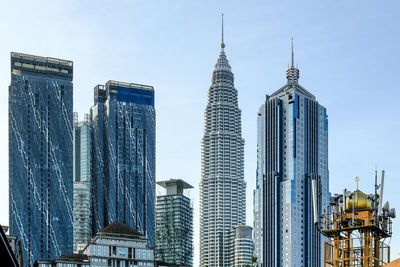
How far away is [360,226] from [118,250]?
442ft

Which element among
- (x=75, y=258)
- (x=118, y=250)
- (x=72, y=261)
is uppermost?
(x=118, y=250)

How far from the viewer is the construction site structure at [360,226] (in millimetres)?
63188

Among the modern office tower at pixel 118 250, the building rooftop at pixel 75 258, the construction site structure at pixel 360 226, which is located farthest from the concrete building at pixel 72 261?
the construction site structure at pixel 360 226

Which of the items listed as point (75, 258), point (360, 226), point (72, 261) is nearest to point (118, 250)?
point (75, 258)

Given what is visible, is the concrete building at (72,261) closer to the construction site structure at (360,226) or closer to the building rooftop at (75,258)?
the building rooftop at (75,258)

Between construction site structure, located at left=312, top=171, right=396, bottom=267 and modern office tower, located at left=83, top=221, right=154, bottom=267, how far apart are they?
426ft

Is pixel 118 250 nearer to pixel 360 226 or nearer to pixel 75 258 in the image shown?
pixel 75 258

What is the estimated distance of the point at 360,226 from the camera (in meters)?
62.9

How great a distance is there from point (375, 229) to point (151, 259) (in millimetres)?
135684

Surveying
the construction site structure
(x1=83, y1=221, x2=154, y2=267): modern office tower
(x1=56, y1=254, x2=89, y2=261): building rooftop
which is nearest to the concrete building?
(x1=56, y1=254, x2=89, y2=261): building rooftop

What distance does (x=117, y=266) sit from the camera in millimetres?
189750

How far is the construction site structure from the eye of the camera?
207ft

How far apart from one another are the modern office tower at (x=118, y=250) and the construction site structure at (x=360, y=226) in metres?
130

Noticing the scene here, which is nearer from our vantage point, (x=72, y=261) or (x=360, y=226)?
(x=360, y=226)
